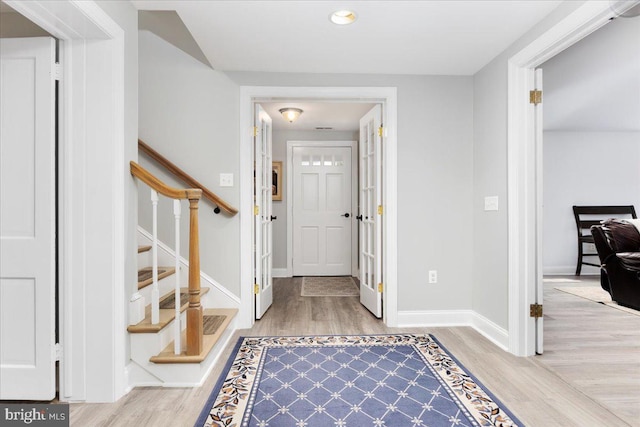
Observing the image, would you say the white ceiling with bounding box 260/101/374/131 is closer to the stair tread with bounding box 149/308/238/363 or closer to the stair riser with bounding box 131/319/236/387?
the stair tread with bounding box 149/308/238/363

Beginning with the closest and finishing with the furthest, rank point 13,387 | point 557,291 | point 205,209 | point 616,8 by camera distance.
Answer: point 616,8 < point 13,387 < point 205,209 < point 557,291

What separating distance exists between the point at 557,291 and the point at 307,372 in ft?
12.2

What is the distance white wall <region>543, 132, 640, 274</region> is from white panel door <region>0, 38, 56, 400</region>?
6178 mm

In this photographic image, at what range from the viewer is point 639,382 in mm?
2078

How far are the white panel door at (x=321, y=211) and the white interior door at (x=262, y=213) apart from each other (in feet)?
5.75

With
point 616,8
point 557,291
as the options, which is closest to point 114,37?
point 616,8

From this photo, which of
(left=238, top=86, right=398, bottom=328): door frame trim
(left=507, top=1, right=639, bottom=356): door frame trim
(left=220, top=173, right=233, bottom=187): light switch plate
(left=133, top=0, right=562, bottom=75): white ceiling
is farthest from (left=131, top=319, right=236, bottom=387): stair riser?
(left=507, top=1, right=639, bottom=356): door frame trim

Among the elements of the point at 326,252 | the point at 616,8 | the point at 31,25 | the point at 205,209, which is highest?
the point at 31,25

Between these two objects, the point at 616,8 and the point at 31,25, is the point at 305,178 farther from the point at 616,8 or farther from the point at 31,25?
the point at 616,8

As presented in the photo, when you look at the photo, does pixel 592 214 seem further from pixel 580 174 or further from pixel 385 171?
pixel 385 171

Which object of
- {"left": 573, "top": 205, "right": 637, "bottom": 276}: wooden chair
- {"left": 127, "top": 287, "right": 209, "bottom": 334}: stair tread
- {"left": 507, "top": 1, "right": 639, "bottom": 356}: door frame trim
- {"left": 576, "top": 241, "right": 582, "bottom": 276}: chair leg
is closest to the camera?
{"left": 127, "top": 287, "right": 209, "bottom": 334}: stair tread

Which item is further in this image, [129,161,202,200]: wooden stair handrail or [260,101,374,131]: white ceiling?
[260,101,374,131]: white ceiling

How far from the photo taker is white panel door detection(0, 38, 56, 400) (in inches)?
69.8

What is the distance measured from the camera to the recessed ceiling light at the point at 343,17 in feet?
6.96
